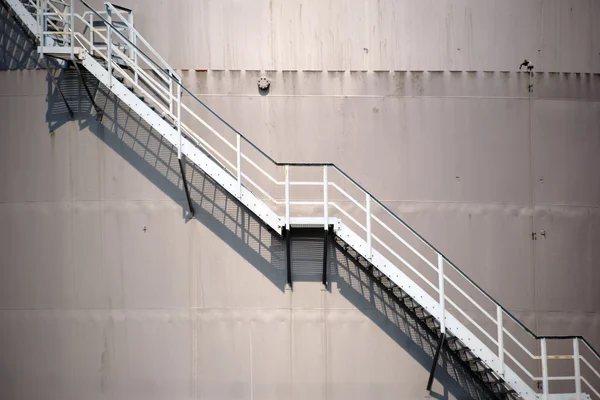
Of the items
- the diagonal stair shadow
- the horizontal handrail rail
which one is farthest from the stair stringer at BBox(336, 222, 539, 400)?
the diagonal stair shadow

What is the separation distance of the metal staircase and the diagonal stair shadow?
A: 0.21 meters

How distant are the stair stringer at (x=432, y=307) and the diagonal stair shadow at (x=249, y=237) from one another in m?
0.76

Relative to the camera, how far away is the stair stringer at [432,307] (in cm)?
974

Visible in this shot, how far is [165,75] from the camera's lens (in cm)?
1036

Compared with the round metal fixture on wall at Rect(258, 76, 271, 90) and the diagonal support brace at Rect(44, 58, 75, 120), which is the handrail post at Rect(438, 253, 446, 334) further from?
the diagonal support brace at Rect(44, 58, 75, 120)

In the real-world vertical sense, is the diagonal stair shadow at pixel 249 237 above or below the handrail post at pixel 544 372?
above

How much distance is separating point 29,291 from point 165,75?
13.6 ft

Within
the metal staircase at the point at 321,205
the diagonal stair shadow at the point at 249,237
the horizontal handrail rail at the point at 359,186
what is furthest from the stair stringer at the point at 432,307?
the diagonal stair shadow at the point at 249,237

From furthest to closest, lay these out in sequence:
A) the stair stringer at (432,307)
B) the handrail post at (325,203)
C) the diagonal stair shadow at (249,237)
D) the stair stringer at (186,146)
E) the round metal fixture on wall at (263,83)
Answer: the round metal fixture on wall at (263,83)
the diagonal stair shadow at (249,237)
the stair stringer at (186,146)
the handrail post at (325,203)
the stair stringer at (432,307)

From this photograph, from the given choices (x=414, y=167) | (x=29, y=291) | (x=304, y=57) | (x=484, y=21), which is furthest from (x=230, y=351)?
(x=484, y=21)

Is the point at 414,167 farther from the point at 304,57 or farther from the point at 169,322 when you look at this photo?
the point at 169,322

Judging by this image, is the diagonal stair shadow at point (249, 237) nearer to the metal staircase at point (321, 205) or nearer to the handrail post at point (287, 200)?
the metal staircase at point (321, 205)

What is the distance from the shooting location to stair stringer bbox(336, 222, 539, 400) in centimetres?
974

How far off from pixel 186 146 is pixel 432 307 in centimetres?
447
